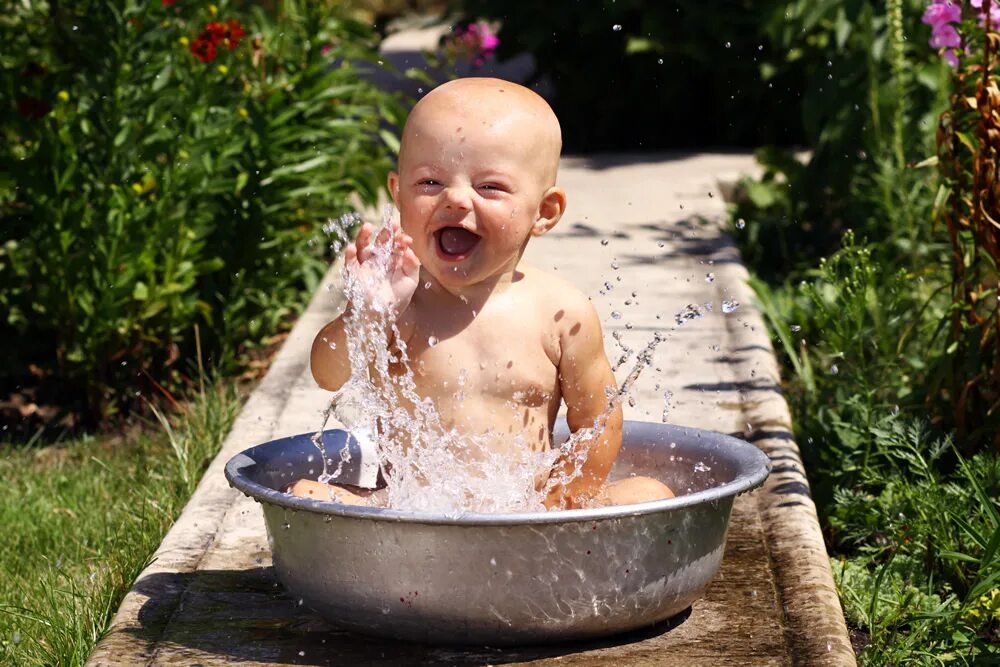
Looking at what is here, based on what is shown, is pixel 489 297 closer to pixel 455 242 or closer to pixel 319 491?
pixel 455 242

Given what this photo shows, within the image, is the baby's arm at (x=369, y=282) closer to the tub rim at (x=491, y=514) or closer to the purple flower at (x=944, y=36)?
the tub rim at (x=491, y=514)

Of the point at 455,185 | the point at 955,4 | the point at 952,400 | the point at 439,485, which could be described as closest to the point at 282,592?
the point at 439,485

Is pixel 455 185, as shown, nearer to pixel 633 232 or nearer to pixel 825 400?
pixel 825 400

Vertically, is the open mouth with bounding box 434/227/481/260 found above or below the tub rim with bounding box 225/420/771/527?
above

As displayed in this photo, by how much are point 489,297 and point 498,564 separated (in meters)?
0.61

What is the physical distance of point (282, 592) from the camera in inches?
110

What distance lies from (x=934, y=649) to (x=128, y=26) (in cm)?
286

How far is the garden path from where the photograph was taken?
98.0 inches

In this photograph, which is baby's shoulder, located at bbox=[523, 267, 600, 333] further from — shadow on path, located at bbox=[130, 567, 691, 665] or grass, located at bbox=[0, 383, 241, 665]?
grass, located at bbox=[0, 383, 241, 665]

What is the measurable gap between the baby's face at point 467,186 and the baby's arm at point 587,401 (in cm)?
21

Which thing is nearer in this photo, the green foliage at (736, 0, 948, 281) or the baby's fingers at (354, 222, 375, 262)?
the baby's fingers at (354, 222, 375, 262)

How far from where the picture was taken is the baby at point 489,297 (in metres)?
2.63

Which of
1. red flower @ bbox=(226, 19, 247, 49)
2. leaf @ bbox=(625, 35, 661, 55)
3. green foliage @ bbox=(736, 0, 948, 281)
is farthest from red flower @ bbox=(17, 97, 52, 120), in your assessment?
leaf @ bbox=(625, 35, 661, 55)

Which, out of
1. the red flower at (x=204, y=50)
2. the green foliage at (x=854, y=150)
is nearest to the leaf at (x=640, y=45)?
the green foliage at (x=854, y=150)
